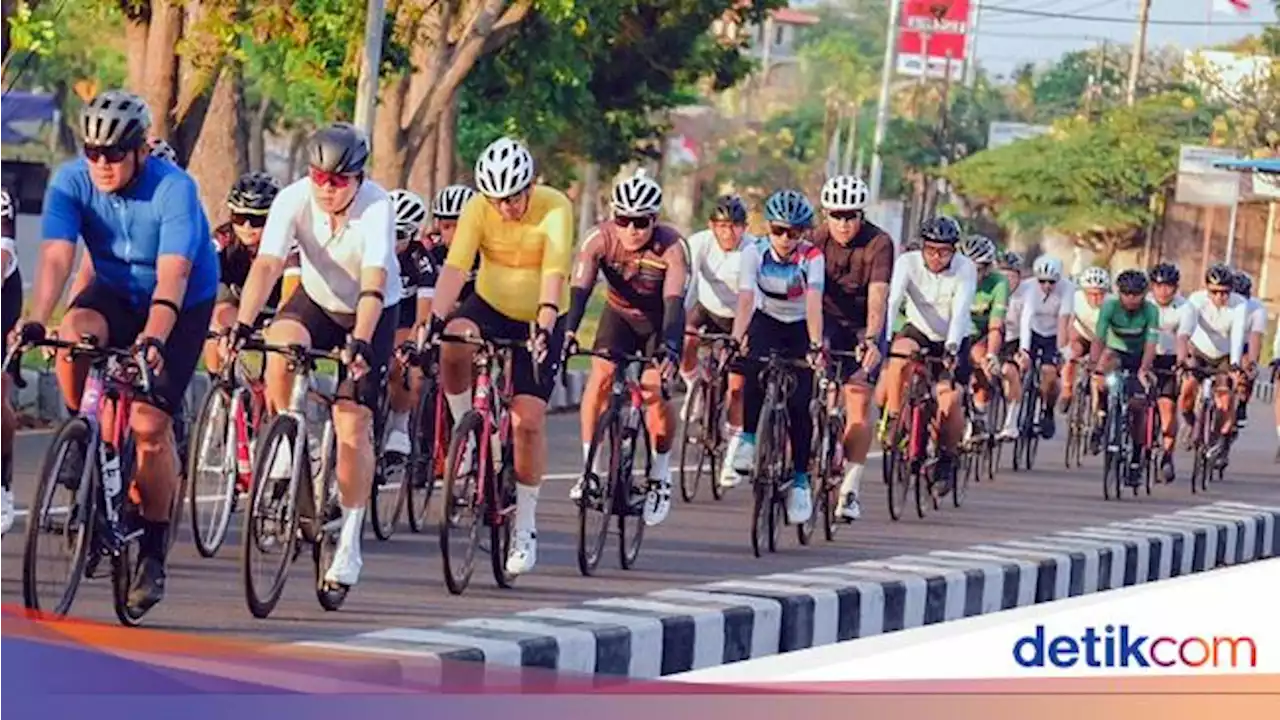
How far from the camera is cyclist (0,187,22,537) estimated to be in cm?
1395

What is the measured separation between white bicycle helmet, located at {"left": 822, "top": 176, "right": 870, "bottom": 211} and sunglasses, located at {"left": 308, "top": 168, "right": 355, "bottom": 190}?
19.3 ft

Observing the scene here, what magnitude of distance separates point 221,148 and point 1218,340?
12.7 metres

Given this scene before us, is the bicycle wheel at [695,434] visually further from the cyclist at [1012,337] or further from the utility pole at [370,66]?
the utility pole at [370,66]

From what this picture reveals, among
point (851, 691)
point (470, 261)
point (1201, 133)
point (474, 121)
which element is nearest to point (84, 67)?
point (1201, 133)

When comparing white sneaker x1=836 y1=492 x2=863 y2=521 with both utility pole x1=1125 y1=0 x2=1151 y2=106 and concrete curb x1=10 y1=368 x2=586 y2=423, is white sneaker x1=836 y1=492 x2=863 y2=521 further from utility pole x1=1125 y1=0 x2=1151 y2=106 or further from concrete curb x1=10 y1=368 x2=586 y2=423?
utility pole x1=1125 y1=0 x2=1151 y2=106

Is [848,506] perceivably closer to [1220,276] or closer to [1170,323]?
[1170,323]

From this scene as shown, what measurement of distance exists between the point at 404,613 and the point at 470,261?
1.85m

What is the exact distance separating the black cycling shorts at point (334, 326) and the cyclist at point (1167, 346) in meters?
13.8

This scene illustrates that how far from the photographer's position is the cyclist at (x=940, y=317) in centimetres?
2100

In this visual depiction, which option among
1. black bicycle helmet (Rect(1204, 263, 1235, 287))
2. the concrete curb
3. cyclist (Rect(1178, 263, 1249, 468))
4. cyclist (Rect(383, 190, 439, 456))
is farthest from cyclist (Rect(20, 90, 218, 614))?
black bicycle helmet (Rect(1204, 263, 1235, 287))

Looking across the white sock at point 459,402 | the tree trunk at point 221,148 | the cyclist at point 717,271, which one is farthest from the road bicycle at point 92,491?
the tree trunk at point 221,148

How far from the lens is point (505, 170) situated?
14.4 metres

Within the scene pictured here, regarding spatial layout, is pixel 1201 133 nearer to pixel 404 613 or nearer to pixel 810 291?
pixel 810 291

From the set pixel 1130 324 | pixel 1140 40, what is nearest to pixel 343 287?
pixel 1130 324
